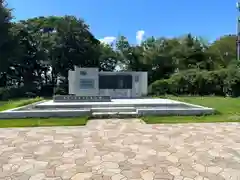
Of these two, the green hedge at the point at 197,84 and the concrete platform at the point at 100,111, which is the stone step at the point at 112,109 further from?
the green hedge at the point at 197,84

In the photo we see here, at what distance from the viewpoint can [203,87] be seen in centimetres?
2447

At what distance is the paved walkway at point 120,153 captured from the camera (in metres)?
3.77

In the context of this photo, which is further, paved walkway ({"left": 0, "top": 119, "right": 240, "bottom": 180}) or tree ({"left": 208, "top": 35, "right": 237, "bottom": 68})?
tree ({"left": 208, "top": 35, "right": 237, "bottom": 68})

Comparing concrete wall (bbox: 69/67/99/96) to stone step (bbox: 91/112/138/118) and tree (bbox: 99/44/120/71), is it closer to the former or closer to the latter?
stone step (bbox: 91/112/138/118)

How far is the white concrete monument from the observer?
19.9 m

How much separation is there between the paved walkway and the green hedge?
17.1 metres

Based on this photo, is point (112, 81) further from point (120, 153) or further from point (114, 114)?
point (120, 153)

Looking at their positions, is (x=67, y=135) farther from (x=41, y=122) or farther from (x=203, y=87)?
(x=203, y=87)

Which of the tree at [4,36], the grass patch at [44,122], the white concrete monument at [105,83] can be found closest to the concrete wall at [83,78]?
the white concrete monument at [105,83]

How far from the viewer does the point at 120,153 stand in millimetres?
4746

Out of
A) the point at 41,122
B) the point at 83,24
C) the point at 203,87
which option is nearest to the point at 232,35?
the point at 203,87

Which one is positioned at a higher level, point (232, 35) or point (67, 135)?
point (232, 35)

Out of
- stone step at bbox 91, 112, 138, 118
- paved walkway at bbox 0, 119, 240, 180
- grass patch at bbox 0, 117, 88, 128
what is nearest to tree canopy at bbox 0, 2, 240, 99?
stone step at bbox 91, 112, 138, 118

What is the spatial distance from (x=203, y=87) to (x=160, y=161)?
21.4 meters
